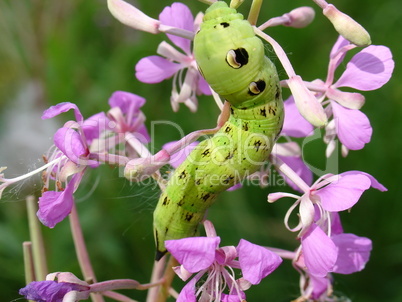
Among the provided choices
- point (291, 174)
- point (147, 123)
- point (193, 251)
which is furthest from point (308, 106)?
point (147, 123)

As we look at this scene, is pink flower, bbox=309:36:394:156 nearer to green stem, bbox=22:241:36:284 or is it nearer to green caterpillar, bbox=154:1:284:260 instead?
green caterpillar, bbox=154:1:284:260

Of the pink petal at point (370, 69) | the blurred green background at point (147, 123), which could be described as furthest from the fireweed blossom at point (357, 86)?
the blurred green background at point (147, 123)

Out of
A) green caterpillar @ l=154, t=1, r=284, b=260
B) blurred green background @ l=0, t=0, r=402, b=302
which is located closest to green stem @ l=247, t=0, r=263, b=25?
green caterpillar @ l=154, t=1, r=284, b=260

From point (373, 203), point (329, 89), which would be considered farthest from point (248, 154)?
point (373, 203)

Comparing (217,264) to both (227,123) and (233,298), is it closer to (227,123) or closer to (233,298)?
(233,298)

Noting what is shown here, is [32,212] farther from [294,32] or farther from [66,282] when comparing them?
[294,32]

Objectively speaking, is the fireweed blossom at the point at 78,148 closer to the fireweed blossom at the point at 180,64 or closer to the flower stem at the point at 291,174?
the fireweed blossom at the point at 180,64
